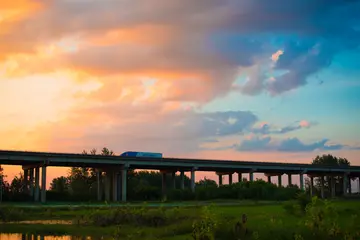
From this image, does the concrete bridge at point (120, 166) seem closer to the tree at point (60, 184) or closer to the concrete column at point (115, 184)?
the concrete column at point (115, 184)

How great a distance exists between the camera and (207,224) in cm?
2405

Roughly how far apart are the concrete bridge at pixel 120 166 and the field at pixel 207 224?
29.2 meters

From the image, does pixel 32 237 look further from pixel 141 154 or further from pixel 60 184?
pixel 60 184

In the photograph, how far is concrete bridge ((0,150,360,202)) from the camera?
7681cm

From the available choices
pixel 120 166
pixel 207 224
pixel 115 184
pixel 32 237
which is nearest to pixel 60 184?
pixel 115 184

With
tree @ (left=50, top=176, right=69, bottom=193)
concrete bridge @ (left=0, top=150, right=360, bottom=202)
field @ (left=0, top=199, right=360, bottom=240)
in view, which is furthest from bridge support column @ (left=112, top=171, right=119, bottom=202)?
field @ (left=0, top=199, right=360, bottom=240)

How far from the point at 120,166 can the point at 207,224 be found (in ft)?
206

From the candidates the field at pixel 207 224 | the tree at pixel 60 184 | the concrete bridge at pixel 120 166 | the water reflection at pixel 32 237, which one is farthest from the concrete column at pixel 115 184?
the water reflection at pixel 32 237

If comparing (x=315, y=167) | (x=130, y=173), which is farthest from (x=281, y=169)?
(x=130, y=173)

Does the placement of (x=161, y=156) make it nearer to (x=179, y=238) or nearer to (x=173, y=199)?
(x=173, y=199)

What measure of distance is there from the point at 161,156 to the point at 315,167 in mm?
36545

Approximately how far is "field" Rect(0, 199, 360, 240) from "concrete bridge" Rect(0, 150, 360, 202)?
2925cm

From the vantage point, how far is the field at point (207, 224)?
2538 centimetres

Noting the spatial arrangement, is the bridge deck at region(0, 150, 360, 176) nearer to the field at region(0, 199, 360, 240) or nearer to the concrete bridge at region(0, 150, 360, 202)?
the concrete bridge at region(0, 150, 360, 202)
